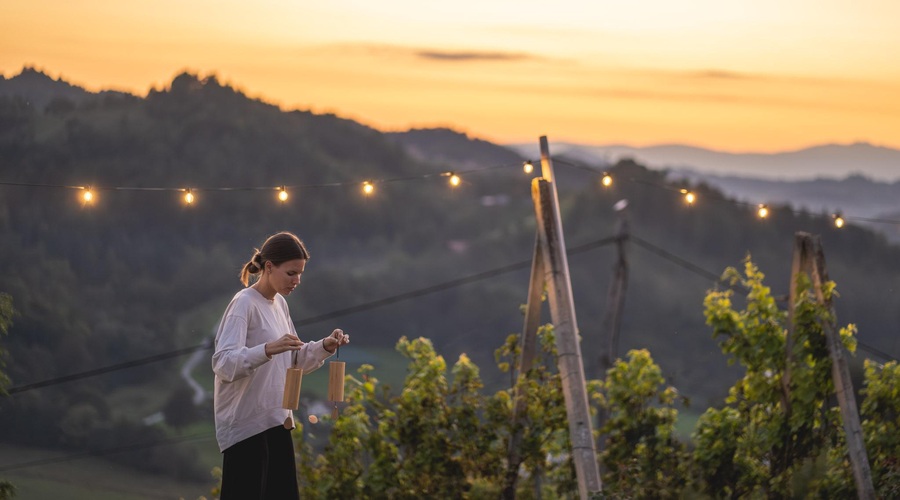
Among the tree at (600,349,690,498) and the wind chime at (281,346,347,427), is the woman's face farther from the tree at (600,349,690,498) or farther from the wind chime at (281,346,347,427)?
the tree at (600,349,690,498)

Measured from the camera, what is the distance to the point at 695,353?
1420 inches

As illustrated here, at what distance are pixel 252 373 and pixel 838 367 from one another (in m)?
4.87

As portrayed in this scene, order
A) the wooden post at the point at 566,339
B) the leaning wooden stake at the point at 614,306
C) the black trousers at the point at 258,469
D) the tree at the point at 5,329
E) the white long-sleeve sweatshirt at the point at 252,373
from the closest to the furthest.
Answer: the white long-sleeve sweatshirt at the point at 252,373 < the black trousers at the point at 258,469 < the tree at the point at 5,329 < the wooden post at the point at 566,339 < the leaning wooden stake at the point at 614,306

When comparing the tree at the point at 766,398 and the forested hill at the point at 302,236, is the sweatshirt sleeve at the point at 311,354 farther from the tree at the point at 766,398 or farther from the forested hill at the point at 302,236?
the forested hill at the point at 302,236

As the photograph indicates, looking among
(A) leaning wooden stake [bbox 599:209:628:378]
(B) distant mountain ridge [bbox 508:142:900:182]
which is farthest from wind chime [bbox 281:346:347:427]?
(B) distant mountain ridge [bbox 508:142:900:182]

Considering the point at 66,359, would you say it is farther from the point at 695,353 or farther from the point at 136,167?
the point at 695,353

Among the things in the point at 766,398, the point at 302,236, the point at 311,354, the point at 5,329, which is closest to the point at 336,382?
the point at 311,354

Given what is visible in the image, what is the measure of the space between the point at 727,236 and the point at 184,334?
2295cm

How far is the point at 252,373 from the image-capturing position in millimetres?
4016

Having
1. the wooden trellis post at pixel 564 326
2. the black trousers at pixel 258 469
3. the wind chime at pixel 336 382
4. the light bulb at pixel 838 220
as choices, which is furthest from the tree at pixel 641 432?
the black trousers at pixel 258 469

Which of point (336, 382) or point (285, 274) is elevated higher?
point (285, 274)

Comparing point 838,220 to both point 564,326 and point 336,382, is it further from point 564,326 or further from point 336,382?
point 336,382

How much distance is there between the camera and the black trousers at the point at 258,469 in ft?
13.3

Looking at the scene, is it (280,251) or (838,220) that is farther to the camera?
(838,220)
